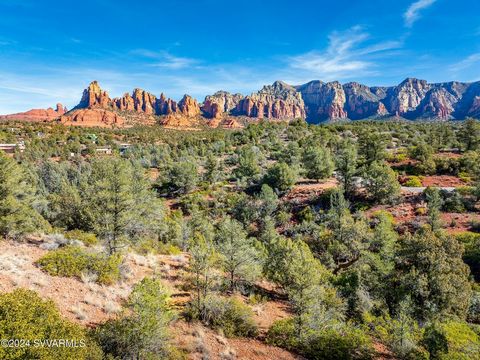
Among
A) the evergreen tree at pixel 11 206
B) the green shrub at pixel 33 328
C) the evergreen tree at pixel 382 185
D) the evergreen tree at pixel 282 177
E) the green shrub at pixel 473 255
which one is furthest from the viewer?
the evergreen tree at pixel 282 177

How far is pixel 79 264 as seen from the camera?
1421 cm

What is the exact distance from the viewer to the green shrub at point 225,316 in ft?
43.5

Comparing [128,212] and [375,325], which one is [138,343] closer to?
[128,212]

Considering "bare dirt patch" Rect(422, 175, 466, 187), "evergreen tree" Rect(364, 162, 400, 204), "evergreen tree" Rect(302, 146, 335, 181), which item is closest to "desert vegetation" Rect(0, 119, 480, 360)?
"evergreen tree" Rect(364, 162, 400, 204)

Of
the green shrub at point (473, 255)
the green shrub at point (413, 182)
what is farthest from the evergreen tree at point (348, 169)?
the green shrub at point (473, 255)

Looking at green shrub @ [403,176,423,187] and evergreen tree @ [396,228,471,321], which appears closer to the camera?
evergreen tree @ [396,228,471,321]

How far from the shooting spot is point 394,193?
41406 millimetres

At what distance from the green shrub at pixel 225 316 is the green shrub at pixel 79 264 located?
4.41m

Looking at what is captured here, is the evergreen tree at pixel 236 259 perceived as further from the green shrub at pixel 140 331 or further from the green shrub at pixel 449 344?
the green shrub at pixel 449 344

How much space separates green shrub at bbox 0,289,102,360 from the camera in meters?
6.39

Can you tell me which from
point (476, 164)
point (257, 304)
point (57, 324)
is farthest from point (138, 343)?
point (476, 164)

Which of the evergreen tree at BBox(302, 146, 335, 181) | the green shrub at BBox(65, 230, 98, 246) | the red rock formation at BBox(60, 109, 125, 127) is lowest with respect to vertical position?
the green shrub at BBox(65, 230, 98, 246)

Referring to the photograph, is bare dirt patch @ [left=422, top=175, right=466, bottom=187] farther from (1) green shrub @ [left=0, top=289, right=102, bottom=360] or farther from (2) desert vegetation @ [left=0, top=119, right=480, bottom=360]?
(1) green shrub @ [left=0, top=289, right=102, bottom=360]

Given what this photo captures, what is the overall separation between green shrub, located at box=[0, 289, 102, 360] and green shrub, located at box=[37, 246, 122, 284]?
21.9 feet
